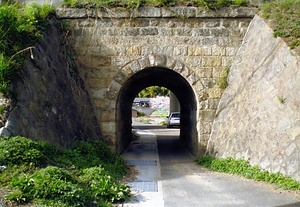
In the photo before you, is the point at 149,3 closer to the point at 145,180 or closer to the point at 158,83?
the point at 158,83

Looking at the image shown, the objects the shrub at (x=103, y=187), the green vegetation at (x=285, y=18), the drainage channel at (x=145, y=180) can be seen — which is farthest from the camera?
the green vegetation at (x=285, y=18)

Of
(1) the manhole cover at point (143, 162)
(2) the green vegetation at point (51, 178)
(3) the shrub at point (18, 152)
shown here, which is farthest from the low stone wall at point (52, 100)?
(1) the manhole cover at point (143, 162)

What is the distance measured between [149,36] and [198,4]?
1.71 metres

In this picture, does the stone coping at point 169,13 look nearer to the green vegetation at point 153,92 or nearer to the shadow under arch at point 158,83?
the shadow under arch at point 158,83

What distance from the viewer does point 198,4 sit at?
421 inches

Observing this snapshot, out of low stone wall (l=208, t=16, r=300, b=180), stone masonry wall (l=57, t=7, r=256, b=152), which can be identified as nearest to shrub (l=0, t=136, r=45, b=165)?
stone masonry wall (l=57, t=7, r=256, b=152)

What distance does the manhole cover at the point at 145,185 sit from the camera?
277 inches

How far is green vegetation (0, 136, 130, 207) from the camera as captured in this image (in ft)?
16.8

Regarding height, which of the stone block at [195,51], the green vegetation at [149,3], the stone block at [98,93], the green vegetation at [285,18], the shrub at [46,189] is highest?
the green vegetation at [149,3]

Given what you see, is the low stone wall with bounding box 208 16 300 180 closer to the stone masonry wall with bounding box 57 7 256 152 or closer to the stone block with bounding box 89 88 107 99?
the stone masonry wall with bounding box 57 7 256 152

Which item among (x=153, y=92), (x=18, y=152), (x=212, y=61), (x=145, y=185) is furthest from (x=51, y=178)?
(x=153, y=92)

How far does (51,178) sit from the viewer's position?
5.39 meters

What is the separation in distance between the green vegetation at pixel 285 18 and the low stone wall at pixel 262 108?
198 millimetres

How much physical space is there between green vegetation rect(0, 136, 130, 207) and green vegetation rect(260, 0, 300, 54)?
17.1 feet
